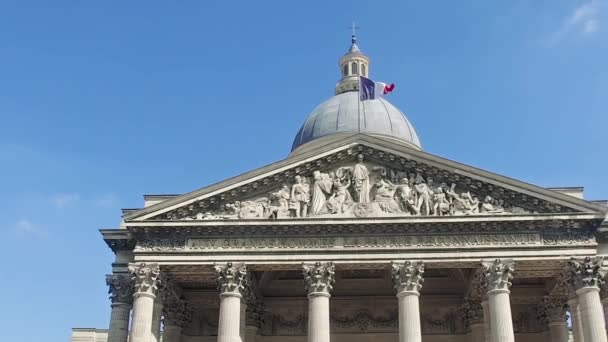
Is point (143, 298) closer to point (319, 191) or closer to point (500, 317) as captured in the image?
point (319, 191)

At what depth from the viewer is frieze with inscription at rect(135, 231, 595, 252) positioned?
2869cm

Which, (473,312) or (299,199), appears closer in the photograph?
(299,199)

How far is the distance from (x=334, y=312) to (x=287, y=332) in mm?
2478

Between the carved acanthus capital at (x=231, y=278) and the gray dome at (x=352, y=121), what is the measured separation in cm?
2401

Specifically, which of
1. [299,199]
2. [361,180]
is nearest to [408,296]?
[361,180]

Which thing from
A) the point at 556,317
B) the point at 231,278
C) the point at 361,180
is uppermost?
the point at 361,180

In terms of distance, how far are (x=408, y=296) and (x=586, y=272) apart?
6.87m

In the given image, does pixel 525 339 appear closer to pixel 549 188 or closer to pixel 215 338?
pixel 549 188

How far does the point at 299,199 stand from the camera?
2983cm

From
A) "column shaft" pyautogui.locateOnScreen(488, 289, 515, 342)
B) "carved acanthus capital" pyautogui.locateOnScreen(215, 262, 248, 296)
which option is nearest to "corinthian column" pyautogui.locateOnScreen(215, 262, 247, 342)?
"carved acanthus capital" pyautogui.locateOnScreen(215, 262, 248, 296)

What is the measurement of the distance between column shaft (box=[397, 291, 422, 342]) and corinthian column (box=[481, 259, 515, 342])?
2851 mm

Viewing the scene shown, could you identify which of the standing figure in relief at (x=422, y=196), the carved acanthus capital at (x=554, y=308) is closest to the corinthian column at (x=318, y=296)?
the standing figure in relief at (x=422, y=196)

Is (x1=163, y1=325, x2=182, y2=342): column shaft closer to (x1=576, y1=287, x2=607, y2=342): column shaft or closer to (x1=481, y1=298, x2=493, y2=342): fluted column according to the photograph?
(x1=481, y1=298, x2=493, y2=342): fluted column

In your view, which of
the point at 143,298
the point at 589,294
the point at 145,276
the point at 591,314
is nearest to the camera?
the point at 591,314
